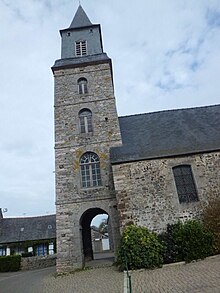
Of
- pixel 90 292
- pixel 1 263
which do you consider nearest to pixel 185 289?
pixel 90 292

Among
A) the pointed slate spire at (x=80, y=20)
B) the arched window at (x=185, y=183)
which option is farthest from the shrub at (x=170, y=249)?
the pointed slate spire at (x=80, y=20)

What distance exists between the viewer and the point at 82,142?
566 inches

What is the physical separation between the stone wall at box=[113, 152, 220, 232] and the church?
4cm

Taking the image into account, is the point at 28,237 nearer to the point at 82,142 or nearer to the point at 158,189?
the point at 82,142

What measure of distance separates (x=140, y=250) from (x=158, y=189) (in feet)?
10.2

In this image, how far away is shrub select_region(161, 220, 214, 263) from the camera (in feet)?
31.4

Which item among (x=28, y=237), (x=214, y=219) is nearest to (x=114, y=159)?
(x=214, y=219)

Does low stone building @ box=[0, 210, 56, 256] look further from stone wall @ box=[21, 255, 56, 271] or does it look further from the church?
the church

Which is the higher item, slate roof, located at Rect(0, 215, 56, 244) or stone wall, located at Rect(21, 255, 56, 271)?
slate roof, located at Rect(0, 215, 56, 244)

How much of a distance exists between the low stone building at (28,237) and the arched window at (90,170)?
15.8m

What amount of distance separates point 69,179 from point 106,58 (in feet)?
26.2

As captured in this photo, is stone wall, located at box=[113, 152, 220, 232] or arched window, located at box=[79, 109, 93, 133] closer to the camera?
stone wall, located at box=[113, 152, 220, 232]

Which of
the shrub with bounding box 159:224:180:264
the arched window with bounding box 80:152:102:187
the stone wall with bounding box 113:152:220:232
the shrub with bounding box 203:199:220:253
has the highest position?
the arched window with bounding box 80:152:102:187

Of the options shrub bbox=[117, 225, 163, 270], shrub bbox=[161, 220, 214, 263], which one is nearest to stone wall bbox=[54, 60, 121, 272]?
shrub bbox=[117, 225, 163, 270]
